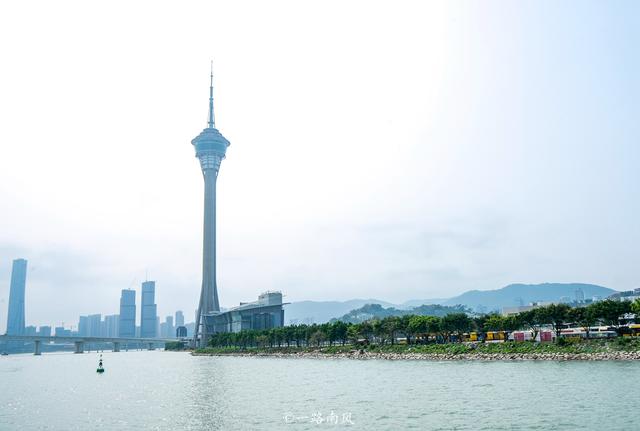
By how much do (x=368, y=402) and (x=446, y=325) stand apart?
69.6 m

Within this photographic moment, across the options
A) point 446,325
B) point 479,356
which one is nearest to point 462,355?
point 479,356

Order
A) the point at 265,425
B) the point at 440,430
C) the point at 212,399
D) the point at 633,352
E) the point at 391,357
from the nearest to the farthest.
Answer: the point at 440,430, the point at 265,425, the point at 212,399, the point at 633,352, the point at 391,357

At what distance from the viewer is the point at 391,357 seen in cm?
9994

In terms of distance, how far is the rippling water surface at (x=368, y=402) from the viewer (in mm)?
36906

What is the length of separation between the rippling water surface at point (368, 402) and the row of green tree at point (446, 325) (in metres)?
26.6

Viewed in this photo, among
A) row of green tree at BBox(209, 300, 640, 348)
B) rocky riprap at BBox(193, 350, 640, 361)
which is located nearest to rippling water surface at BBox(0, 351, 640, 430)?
rocky riprap at BBox(193, 350, 640, 361)

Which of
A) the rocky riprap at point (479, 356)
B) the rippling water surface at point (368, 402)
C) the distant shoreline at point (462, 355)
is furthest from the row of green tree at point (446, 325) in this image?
the rippling water surface at point (368, 402)

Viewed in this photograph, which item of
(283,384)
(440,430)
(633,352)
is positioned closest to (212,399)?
(283,384)

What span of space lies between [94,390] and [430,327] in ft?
223

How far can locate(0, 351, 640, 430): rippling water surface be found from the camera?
121ft

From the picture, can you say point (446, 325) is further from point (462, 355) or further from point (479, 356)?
point (479, 356)

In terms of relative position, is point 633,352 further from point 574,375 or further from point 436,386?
point 436,386

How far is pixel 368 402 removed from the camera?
4616 cm

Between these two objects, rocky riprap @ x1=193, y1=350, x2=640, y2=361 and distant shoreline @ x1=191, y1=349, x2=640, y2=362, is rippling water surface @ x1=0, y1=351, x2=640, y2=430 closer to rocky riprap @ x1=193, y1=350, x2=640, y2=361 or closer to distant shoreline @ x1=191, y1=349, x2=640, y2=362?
rocky riprap @ x1=193, y1=350, x2=640, y2=361
